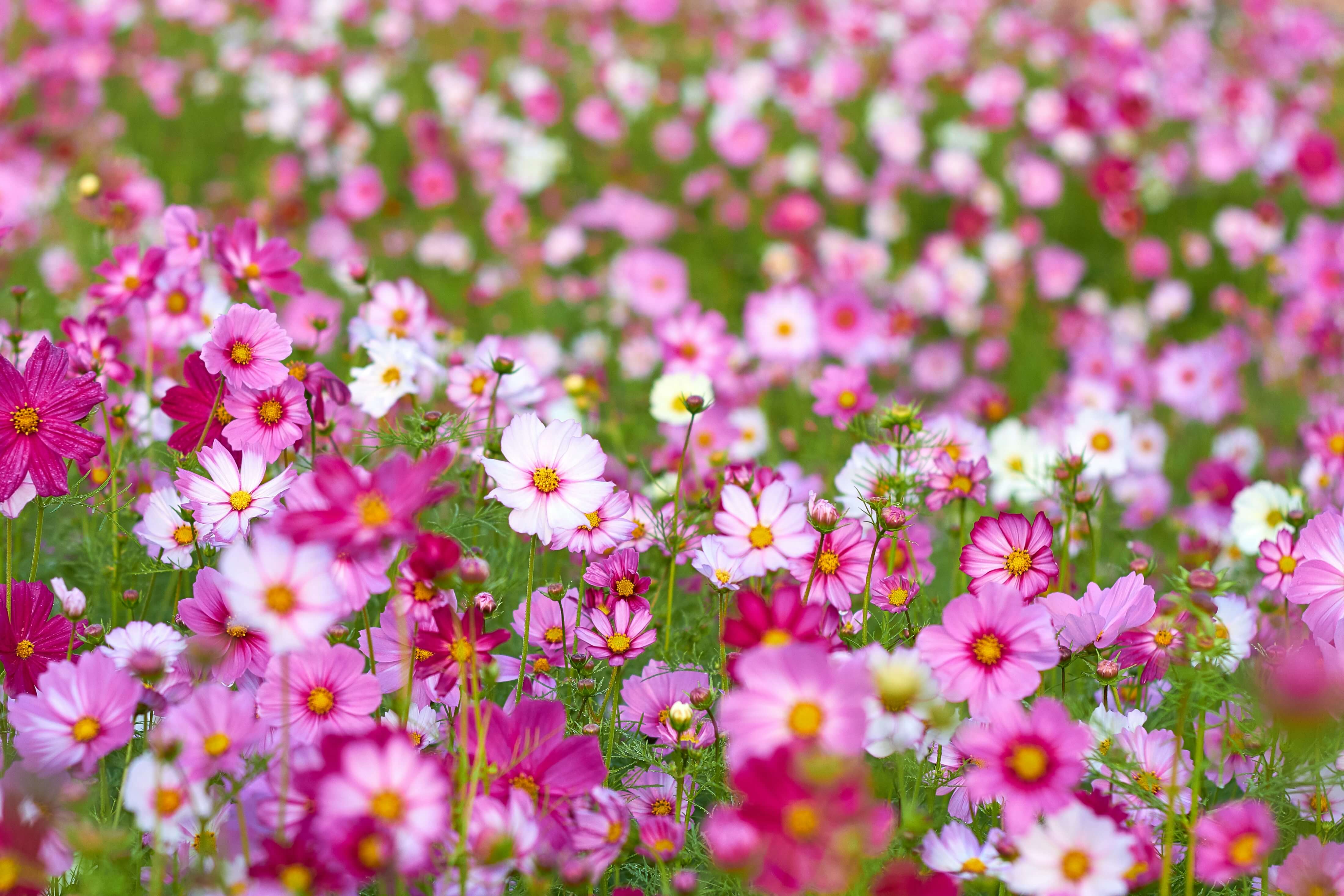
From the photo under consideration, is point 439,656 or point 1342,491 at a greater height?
point 1342,491

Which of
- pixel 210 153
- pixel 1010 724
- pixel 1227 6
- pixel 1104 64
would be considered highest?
pixel 1227 6

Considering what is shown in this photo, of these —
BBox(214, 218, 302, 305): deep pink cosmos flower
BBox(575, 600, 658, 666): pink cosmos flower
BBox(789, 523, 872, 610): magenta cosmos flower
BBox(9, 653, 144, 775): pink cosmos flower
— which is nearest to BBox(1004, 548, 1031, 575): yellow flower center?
BBox(789, 523, 872, 610): magenta cosmos flower

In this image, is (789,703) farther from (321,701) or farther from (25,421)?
(25,421)

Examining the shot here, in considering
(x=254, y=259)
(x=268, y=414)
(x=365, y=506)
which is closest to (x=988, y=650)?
(x=365, y=506)

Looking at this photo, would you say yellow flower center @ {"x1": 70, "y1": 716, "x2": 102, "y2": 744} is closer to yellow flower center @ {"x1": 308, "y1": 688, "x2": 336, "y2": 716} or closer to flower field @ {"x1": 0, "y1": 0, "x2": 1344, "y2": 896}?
flower field @ {"x1": 0, "y1": 0, "x2": 1344, "y2": 896}

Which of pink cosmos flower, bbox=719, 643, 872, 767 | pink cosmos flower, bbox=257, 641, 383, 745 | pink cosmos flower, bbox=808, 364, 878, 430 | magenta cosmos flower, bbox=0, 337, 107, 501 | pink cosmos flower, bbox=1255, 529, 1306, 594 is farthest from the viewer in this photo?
pink cosmos flower, bbox=808, 364, 878, 430

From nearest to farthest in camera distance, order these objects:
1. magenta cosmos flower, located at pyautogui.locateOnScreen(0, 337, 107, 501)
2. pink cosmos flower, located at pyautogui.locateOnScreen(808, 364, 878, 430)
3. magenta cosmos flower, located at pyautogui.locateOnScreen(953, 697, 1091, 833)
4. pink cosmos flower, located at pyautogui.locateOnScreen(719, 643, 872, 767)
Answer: pink cosmos flower, located at pyautogui.locateOnScreen(719, 643, 872, 767) < magenta cosmos flower, located at pyautogui.locateOnScreen(953, 697, 1091, 833) < magenta cosmos flower, located at pyautogui.locateOnScreen(0, 337, 107, 501) < pink cosmos flower, located at pyautogui.locateOnScreen(808, 364, 878, 430)

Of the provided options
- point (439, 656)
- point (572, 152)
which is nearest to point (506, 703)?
point (439, 656)

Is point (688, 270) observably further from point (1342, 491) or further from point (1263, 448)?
point (1342, 491)

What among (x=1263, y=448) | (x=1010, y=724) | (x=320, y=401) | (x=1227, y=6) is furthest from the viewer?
(x=1227, y=6)
